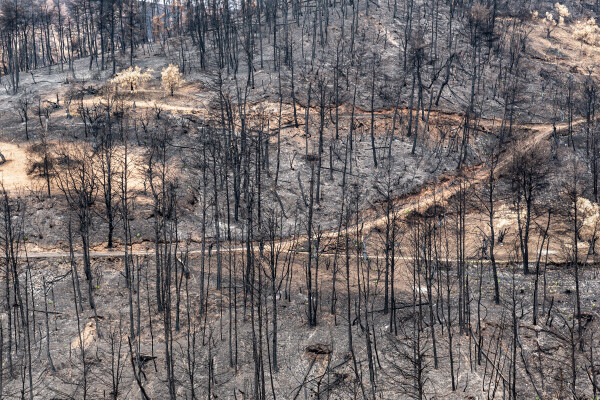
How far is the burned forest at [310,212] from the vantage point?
3888cm

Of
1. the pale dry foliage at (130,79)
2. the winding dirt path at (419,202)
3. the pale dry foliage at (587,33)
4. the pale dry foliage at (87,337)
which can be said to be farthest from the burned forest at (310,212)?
the pale dry foliage at (587,33)

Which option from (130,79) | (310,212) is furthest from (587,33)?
(310,212)

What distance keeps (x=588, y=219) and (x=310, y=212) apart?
91.3ft

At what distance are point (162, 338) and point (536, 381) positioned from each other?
26.5 meters

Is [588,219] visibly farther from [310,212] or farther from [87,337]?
[87,337]

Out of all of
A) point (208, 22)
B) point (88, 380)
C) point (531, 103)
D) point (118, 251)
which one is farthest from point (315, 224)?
point (208, 22)

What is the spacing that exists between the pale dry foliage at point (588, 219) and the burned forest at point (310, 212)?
189 millimetres

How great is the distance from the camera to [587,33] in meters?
113

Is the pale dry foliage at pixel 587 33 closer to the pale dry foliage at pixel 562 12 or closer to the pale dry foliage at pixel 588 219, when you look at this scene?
the pale dry foliage at pixel 562 12

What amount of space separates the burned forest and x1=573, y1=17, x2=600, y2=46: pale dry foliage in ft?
1.95

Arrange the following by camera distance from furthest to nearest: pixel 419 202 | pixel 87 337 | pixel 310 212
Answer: pixel 419 202, pixel 310 212, pixel 87 337

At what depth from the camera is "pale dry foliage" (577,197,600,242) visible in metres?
53.4

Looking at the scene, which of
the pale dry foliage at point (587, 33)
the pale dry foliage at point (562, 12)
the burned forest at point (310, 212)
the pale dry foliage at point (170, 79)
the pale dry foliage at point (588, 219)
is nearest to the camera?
the burned forest at point (310, 212)

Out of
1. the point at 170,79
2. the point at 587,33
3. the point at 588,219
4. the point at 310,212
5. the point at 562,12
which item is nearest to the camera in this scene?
the point at 310,212
